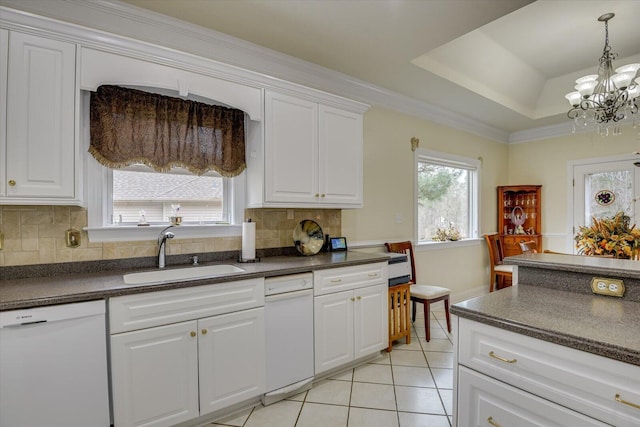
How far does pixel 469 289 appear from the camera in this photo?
475 cm

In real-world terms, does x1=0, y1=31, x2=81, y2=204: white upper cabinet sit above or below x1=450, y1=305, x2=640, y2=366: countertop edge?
above

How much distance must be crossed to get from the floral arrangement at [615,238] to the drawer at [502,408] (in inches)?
74.4

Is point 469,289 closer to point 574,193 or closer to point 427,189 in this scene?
point 427,189

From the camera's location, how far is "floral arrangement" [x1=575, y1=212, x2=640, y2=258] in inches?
91.8

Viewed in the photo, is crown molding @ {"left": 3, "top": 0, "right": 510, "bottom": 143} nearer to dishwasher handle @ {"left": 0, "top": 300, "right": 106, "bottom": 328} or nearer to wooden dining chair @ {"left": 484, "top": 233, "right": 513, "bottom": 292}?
dishwasher handle @ {"left": 0, "top": 300, "right": 106, "bottom": 328}

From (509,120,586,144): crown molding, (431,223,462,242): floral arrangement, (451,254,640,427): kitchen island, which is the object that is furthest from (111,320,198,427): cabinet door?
(509,120,586,144): crown molding

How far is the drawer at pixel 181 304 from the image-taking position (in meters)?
1.67

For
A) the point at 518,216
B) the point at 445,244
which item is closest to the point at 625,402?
the point at 445,244

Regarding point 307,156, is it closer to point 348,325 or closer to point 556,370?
point 348,325

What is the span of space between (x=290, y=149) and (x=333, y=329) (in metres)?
1.46

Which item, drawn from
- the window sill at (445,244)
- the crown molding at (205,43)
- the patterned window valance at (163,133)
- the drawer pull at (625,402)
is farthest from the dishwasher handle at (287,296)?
the window sill at (445,244)

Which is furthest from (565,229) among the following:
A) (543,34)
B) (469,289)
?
(543,34)

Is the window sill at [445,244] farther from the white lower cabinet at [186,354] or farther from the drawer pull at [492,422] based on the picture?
the drawer pull at [492,422]

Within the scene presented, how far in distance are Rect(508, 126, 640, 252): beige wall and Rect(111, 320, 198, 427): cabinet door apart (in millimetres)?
5352
